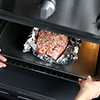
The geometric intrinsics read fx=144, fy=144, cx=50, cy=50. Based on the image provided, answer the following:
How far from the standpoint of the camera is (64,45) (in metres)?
1.10

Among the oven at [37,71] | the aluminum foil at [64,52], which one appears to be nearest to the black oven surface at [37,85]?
the oven at [37,71]

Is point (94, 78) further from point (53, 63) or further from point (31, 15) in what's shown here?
point (31, 15)

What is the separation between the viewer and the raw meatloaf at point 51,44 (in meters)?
1.06

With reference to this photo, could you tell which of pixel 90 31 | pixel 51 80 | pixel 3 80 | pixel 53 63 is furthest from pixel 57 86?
pixel 90 31

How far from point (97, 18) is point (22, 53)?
0.67m

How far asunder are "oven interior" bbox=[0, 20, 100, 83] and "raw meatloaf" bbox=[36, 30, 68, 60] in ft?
0.26

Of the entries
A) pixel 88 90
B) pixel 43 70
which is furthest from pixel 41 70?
pixel 88 90

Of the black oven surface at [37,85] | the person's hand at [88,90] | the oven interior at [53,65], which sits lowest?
the black oven surface at [37,85]

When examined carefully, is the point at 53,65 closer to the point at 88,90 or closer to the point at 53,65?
the point at 53,65

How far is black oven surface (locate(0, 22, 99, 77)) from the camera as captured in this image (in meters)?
1.05

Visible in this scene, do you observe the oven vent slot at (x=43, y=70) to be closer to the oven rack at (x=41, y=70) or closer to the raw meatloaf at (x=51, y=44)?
the oven rack at (x=41, y=70)

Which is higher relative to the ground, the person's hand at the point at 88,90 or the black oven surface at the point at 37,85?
the person's hand at the point at 88,90

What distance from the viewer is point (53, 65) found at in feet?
3.50

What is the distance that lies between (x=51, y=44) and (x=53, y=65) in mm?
157
